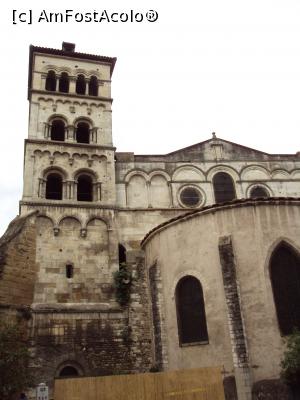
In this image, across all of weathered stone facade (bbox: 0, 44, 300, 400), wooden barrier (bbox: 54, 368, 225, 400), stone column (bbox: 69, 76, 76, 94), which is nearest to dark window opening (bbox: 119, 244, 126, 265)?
weathered stone facade (bbox: 0, 44, 300, 400)

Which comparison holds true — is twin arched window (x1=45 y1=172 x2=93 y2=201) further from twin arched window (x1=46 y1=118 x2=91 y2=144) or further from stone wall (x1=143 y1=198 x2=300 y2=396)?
stone wall (x1=143 y1=198 x2=300 y2=396)

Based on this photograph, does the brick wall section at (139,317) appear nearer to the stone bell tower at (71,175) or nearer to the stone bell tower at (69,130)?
the stone bell tower at (71,175)

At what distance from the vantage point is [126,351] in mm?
18656

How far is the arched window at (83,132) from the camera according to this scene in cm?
2550

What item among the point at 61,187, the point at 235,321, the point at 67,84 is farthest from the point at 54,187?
the point at 235,321

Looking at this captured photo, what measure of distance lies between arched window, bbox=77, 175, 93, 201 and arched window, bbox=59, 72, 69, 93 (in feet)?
21.1

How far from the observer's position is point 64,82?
88.9 feet

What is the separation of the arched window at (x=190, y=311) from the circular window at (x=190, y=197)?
6.96 m

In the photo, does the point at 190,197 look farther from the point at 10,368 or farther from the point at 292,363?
the point at 10,368

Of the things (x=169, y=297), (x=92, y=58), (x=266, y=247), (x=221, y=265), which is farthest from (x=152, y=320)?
(x=92, y=58)

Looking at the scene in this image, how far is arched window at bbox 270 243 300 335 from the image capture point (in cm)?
1525

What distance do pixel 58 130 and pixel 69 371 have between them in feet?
44.3

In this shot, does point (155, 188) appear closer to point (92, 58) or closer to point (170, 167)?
point (170, 167)

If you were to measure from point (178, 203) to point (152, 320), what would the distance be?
7.13m
